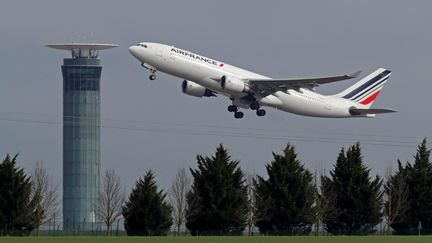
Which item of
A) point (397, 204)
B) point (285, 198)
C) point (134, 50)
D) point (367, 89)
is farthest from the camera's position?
point (367, 89)

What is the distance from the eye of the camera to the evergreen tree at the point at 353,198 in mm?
108688

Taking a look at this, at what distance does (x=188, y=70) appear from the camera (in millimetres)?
99688

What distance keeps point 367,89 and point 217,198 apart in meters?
19.9

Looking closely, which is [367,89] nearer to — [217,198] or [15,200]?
[217,198]

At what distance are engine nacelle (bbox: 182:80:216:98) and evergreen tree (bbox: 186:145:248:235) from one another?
17.9ft

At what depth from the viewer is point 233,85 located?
10262cm

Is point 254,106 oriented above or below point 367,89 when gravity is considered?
below

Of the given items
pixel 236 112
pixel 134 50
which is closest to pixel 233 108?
pixel 236 112

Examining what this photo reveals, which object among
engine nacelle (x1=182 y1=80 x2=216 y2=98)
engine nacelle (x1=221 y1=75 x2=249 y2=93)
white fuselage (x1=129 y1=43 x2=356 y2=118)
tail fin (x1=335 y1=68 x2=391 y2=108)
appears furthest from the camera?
tail fin (x1=335 y1=68 x2=391 y2=108)

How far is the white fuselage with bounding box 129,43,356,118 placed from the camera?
99.4 meters

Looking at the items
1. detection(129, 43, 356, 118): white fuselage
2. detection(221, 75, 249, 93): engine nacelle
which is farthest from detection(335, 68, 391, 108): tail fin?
detection(221, 75, 249, 93): engine nacelle

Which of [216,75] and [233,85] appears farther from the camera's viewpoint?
[233,85]

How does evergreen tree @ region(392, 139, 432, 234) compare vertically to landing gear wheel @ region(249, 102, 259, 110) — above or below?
below

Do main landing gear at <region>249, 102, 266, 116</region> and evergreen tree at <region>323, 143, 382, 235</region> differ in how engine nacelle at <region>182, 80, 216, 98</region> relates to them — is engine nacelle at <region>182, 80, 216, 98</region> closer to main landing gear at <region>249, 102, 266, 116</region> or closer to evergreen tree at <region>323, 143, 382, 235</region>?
main landing gear at <region>249, 102, 266, 116</region>
